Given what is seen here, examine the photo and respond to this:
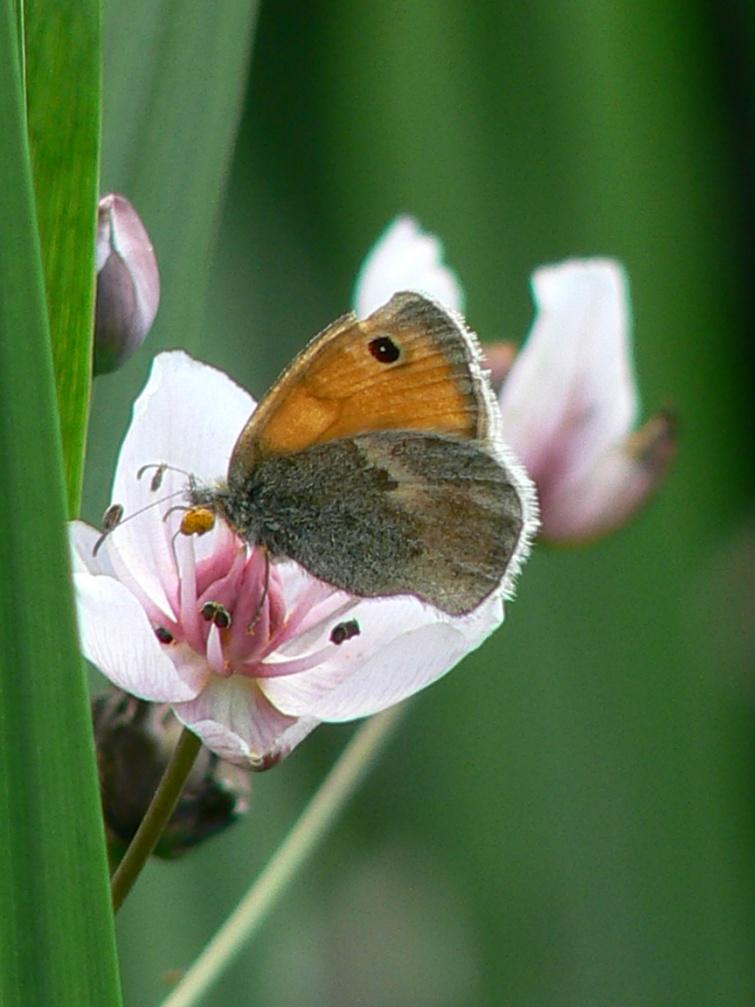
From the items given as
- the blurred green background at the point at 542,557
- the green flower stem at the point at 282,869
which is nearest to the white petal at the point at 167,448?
the green flower stem at the point at 282,869

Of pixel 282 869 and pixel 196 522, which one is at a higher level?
A: pixel 196 522

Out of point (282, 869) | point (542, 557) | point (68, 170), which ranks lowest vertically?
point (542, 557)

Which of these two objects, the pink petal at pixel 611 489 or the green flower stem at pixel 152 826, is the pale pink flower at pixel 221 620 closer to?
the green flower stem at pixel 152 826

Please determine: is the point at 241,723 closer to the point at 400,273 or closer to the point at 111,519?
the point at 111,519

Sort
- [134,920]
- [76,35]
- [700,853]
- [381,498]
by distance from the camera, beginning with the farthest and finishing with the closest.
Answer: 1. [700,853]
2. [134,920]
3. [381,498]
4. [76,35]

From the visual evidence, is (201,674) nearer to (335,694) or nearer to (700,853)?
(335,694)

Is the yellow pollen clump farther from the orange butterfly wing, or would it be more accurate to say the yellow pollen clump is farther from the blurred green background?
the blurred green background

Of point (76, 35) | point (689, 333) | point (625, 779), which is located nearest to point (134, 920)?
point (625, 779)

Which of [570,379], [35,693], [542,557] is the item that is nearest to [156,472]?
[35,693]
